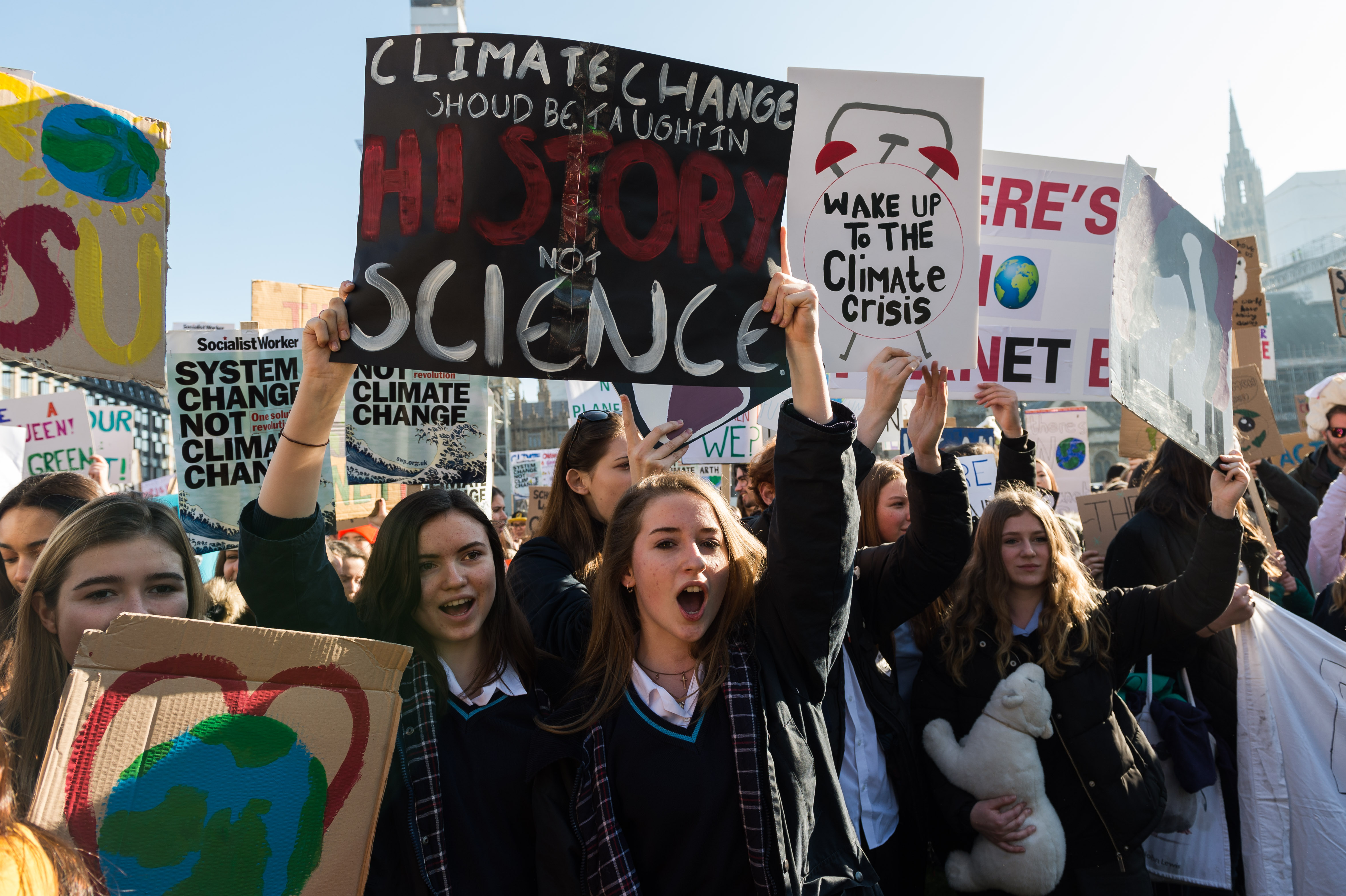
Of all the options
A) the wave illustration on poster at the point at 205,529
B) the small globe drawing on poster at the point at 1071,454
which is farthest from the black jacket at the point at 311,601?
the small globe drawing on poster at the point at 1071,454

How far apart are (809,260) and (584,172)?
1.17 metres

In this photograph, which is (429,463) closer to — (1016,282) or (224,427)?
(224,427)

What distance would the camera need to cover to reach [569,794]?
188 centimetres

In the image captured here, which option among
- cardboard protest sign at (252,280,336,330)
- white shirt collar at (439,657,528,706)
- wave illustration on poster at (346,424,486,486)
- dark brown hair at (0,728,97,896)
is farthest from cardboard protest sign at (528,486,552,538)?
dark brown hair at (0,728,97,896)

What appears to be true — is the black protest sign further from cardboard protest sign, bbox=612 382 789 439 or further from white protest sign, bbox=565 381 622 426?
white protest sign, bbox=565 381 622 426

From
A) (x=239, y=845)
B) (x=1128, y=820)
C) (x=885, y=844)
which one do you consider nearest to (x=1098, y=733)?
(x=1128, y=820)

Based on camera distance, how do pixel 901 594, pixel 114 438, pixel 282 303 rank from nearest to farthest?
pixel 901 594, pixel 282 303, pixel 114 438

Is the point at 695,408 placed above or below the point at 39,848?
above

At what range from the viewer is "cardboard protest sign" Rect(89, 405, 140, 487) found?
8.55 metres

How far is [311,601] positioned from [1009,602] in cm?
223

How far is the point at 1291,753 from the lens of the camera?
10.5 ft

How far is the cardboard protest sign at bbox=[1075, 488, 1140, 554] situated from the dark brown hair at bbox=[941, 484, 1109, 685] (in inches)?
84.6

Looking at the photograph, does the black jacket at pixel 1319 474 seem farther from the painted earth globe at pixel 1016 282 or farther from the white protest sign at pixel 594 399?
the white protest sign at pixel 594 399

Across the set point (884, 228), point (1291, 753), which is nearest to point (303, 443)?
point (884, 228)
